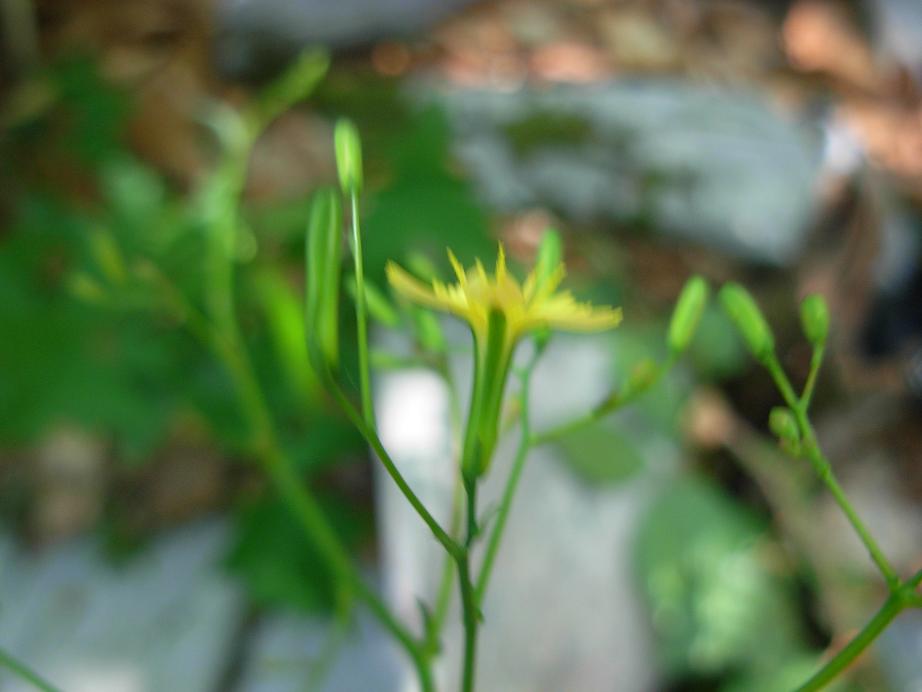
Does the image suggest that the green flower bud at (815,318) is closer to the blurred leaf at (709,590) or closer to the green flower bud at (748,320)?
the green flower bud at (748,320)

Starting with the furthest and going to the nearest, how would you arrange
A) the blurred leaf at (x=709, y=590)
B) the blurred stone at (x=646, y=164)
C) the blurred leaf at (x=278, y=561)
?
the blurred stone at (x=646, y=164) → the blurred leaf at (x=709, y=590) → the blurred leaf at (x=278, y=561)

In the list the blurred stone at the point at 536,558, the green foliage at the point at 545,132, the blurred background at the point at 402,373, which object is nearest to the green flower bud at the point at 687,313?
the blurred background at the point at 402,373

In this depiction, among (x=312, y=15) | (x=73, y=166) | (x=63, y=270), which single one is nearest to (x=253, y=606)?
(x=63, y=270)

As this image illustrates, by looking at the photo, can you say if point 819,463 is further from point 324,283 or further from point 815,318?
point 324,283

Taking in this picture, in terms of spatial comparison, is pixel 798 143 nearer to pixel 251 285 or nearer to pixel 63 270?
pixel 251 285

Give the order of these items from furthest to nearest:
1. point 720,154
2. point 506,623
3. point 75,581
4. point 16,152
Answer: point 720,154
point 16,152
point 75,581
point 506,623

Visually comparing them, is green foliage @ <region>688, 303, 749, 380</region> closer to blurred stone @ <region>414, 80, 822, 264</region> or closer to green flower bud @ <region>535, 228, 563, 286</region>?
blurred stone @ <region>414, 80, 822, 264</region>

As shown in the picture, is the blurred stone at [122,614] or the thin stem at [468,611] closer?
the thin stem at [468,611]

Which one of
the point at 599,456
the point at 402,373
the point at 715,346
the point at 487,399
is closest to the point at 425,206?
the point at 402,373
